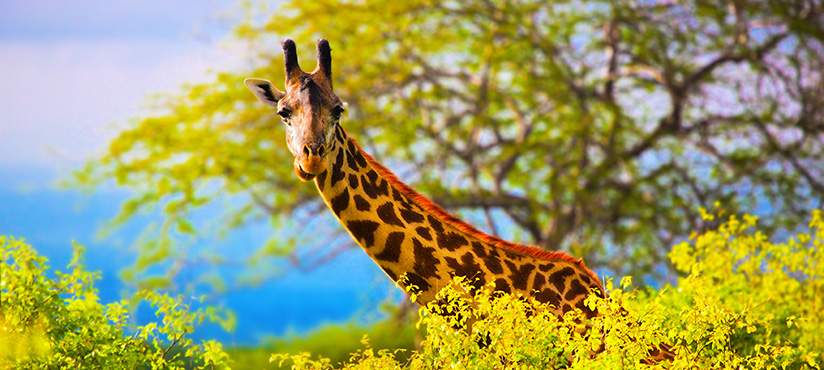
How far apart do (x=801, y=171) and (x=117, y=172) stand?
10.6 metres

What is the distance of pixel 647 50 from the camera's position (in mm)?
14023

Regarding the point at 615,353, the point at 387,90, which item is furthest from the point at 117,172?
the point at 615,353

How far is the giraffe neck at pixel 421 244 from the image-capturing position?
4.77 metres

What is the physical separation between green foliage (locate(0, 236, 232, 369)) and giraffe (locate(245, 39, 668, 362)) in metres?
0.91

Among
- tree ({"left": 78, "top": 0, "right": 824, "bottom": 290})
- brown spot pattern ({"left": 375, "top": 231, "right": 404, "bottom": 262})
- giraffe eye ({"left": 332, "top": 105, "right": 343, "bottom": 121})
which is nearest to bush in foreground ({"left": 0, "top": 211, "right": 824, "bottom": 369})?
brown spot pattern ({"left": 375, "top": 231, "right": 404, "bottom": 262})

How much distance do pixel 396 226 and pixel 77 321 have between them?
5.92 feet

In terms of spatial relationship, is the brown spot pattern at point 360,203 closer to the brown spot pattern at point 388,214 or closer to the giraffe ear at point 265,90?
the brown spot pattern at point 388,214

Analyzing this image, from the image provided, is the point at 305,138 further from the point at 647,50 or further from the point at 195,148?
the point at 647,50

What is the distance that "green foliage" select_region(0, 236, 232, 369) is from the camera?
179 inches

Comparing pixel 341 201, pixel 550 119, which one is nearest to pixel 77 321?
pixel 341 201

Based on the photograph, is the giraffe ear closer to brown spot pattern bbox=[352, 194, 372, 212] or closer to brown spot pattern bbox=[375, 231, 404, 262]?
brown spot pattern bbox=[352, 194, 372, 212]

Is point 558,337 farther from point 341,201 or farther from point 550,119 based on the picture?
point 550,119

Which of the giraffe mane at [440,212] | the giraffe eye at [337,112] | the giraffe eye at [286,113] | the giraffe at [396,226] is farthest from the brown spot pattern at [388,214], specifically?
the giraffe eye at [286,113]

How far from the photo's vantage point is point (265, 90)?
5.04 metres
